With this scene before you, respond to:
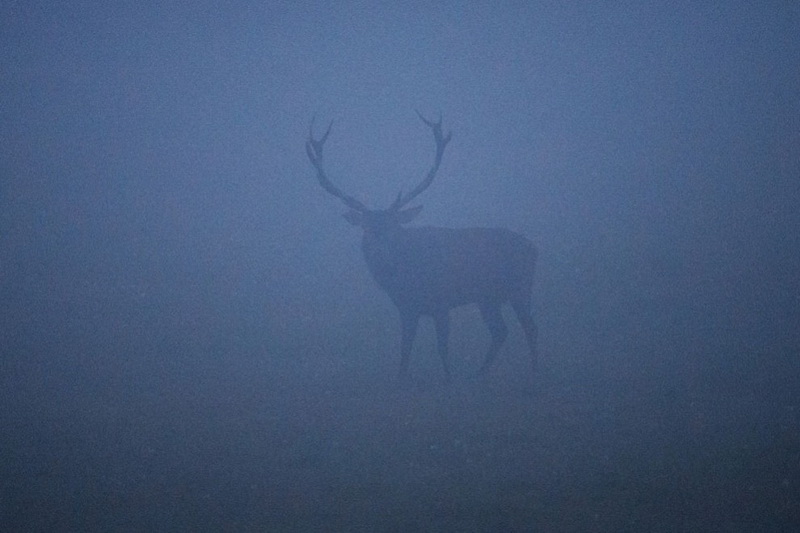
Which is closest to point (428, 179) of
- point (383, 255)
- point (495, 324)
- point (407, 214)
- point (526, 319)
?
point (407, 214)

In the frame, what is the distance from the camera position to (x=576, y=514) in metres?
5.43

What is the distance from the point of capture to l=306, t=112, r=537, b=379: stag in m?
8.91

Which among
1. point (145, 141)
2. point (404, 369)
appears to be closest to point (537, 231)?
point (404, 369)

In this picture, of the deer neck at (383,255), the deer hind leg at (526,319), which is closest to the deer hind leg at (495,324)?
the deer hind leg at (526,319)

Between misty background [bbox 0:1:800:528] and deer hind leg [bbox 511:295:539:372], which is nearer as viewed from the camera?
misty background [bbox 0:1:800:528]

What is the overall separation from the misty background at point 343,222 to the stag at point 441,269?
0.83 metres

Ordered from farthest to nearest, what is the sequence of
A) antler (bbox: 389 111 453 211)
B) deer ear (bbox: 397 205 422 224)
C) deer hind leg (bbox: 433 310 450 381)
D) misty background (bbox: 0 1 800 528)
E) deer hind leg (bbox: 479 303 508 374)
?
1. deer hind leg (bbox: 479 303 508 374)
2. antler (bbox: 389 111 453 211)
3. deer ear (bbox: 397 205 422 224)
4. deer hind leg (bbox: 433 310 450 381)
5. misty background (bbox: 0 1 800 528)

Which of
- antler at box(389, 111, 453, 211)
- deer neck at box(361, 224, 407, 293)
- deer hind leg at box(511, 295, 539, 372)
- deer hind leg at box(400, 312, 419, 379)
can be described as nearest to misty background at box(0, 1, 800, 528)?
deer hind leg at box(400, 312, 419, 379)

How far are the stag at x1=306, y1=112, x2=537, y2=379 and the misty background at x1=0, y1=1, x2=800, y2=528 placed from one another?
2.71 feet

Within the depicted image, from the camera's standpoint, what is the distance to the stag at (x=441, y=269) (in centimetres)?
891

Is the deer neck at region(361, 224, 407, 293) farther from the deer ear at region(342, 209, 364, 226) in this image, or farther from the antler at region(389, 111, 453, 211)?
the antler at region(389, 111, 453, 211)

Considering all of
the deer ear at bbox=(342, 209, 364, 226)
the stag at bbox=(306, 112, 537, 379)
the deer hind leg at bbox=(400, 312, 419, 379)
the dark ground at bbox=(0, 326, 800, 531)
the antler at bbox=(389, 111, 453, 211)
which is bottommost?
the dark ground at bbox=(0, 326, 800, 531)

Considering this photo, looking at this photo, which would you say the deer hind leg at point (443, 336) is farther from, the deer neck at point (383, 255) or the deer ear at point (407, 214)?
the deer ear at point (407, 214)

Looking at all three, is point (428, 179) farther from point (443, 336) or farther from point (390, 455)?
point (390, 455)
